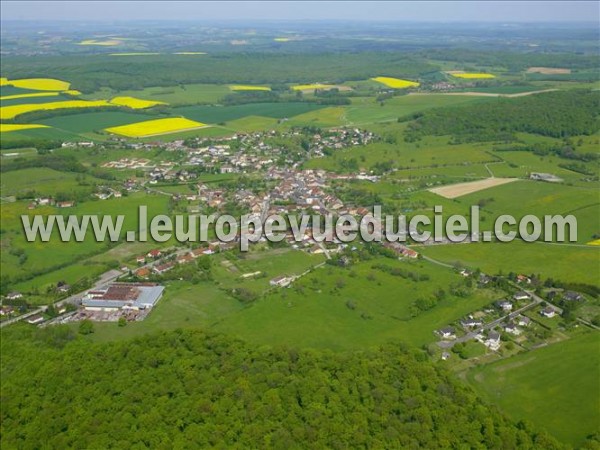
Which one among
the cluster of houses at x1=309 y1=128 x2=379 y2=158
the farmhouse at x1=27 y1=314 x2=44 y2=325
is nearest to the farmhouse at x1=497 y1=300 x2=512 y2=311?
the farmhouse at x1=27 y1=314 x2=44 y2=325

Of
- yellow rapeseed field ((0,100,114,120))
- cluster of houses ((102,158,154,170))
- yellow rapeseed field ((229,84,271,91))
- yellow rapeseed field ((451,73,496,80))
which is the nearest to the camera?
cluster of houses ((102,158,154,170))

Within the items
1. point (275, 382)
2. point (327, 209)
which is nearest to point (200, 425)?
point (275, 382)

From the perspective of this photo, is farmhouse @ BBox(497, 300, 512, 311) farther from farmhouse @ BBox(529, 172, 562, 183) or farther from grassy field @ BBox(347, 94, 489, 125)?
grassy field @ BBox(347, 94, 489, 125)

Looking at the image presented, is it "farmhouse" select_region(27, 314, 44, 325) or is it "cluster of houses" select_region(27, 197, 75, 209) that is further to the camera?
"cluster of houses" select_region(27, 197, 75, 209)

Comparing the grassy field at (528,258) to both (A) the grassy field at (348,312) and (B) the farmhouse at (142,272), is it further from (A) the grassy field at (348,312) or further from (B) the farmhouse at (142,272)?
(B) the farmhouse at (142,272)

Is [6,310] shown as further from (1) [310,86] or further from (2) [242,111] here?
(1) [310,86]

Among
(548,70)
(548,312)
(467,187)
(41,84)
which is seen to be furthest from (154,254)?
(548,70)
